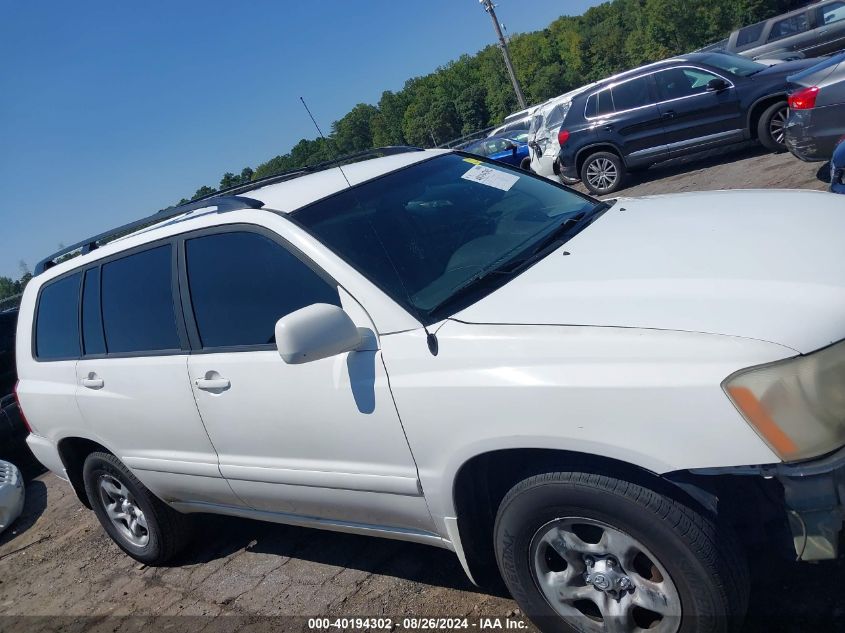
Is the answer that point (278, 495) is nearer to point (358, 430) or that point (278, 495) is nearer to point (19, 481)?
point (358, 430)

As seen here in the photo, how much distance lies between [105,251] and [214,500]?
1523 mm

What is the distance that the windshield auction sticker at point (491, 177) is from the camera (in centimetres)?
363

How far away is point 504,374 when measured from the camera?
2.33m

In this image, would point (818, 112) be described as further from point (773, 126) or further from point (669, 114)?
point (669, 114)

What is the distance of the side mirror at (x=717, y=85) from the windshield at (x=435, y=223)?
8.01 meters

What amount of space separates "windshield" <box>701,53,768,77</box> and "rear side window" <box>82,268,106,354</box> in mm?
9450

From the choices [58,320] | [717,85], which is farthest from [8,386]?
[717,85]

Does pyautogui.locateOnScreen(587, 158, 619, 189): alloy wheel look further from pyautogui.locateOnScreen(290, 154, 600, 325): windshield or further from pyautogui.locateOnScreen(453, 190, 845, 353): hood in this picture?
pyautogui.locateOnScreen(453, 190, 845, 353): hood

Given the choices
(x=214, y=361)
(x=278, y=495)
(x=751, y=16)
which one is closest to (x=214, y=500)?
(x=278, y=495)

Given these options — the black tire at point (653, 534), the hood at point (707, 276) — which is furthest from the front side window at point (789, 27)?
the black tire at point (653, 534)

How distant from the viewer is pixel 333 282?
2.83 metres

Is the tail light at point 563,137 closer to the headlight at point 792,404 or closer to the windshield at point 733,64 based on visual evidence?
the windshield at point 733,64

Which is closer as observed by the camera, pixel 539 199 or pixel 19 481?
pixel 539 199

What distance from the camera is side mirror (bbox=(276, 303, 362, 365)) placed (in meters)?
2.52
